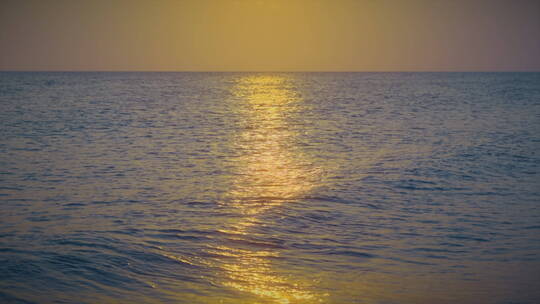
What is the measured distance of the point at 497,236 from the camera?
10.7 m

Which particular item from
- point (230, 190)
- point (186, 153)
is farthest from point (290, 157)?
point (230, 190)

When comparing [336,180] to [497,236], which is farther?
[336,180]

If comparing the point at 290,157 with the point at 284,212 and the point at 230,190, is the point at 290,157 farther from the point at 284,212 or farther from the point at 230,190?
the point at 284,212

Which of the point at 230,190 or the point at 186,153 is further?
the point at 186,153

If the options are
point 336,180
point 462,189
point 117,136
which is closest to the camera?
point 462,189

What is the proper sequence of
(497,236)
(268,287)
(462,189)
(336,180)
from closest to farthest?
(268,287) → (497,236) → (462,189) → (336,180)

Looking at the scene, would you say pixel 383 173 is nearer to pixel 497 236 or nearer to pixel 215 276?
pixel 497 236

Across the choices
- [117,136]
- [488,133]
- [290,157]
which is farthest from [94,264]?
[488,133]

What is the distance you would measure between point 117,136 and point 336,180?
1589 centimetres

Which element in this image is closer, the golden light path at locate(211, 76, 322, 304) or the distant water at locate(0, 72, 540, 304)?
the golden light path at locate(211, 76, 322, 304)

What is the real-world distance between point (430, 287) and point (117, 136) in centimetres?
2317

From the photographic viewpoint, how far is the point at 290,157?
21.7m

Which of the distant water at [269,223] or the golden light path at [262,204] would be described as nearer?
the golden light path at [262,204]

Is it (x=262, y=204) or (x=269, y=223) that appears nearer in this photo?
(x=269, y=223)
